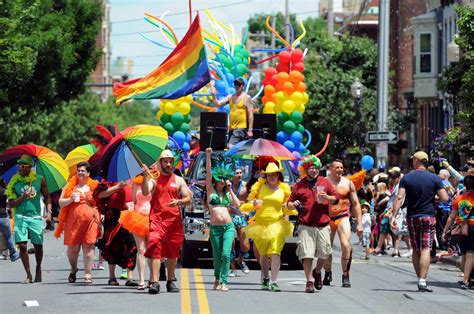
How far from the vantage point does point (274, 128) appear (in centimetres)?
2333

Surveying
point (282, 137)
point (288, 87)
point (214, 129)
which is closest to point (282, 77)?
point (288, 87)

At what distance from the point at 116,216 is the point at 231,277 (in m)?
2.85

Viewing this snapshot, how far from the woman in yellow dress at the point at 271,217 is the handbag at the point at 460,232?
3.08 m

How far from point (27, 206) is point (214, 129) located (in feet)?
15.4

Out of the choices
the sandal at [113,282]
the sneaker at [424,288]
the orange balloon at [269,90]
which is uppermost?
the orange balloon at [269,90]

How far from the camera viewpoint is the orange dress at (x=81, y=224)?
17.6m

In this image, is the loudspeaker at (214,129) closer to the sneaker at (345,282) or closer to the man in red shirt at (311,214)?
the sneaker at (345,282)

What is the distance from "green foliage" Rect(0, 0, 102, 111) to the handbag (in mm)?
14642

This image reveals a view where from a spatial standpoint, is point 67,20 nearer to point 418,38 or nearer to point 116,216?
point 418,38

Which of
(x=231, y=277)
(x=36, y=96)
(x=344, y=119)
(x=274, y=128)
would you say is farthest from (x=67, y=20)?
(x=231, y=277)

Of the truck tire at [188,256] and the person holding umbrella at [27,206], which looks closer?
the person holding umbrella at [27,206]

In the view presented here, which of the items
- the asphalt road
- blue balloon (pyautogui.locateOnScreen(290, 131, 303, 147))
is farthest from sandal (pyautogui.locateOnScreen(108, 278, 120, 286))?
blue balloon (pyautogui.locateOnScreen(290, 131, 303, 147))

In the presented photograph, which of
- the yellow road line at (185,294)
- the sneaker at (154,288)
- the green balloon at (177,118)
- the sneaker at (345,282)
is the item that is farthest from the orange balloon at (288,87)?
the sneaker at (154,288)

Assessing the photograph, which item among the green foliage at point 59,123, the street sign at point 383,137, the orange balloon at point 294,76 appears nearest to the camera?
the orange balloon at point 294,76
